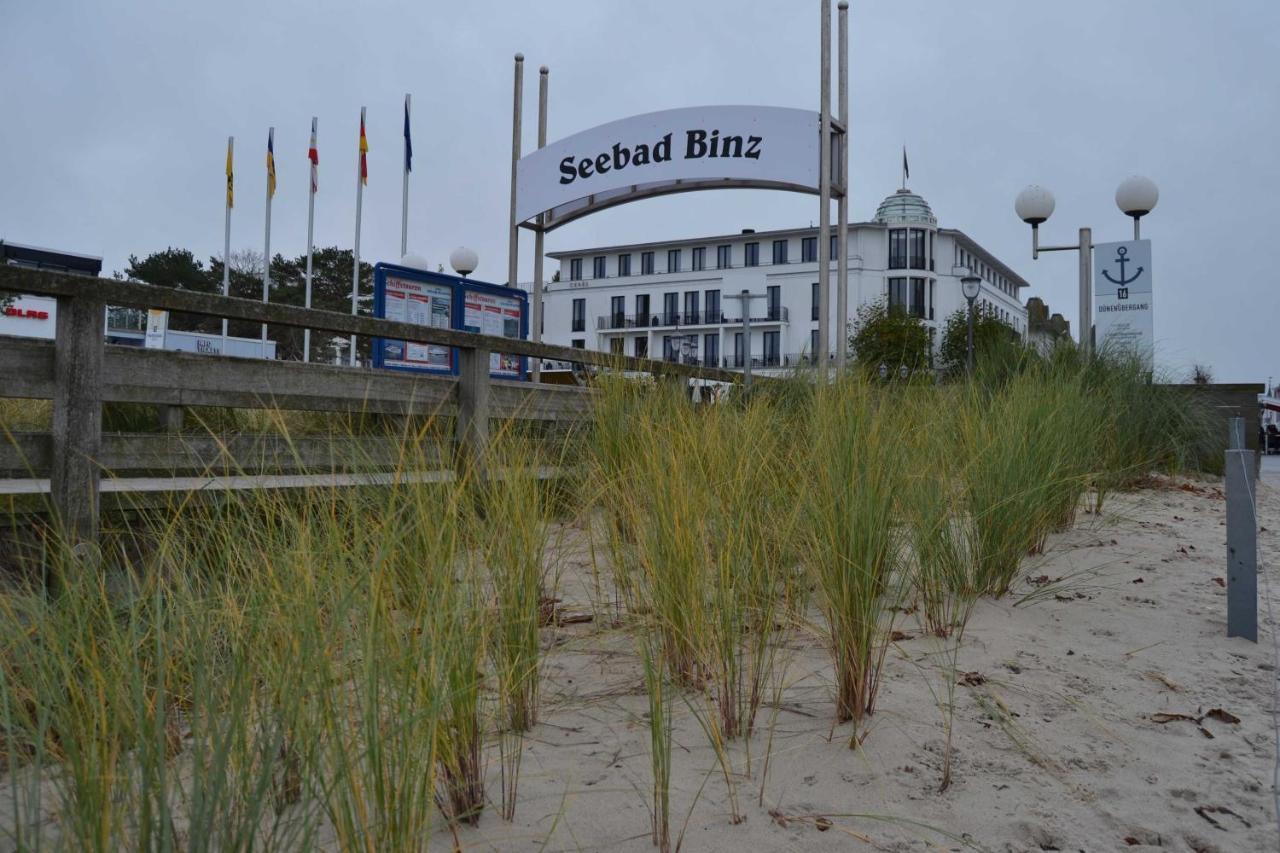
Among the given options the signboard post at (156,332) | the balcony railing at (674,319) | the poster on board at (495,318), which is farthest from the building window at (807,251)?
the poster on board at (495,318)

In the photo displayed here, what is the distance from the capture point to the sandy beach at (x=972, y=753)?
1.86 m

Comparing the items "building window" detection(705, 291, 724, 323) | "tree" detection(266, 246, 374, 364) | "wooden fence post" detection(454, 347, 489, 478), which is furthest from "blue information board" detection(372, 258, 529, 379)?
"building window" detection(705, 291, 724, 323)

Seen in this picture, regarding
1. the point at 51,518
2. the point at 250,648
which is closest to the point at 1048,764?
the point at 250,648

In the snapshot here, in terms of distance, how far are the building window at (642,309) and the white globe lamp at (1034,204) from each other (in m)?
50.5

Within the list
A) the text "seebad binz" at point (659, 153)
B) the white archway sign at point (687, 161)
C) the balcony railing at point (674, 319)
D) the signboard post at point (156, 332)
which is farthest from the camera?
the balcony railing at point (674, 319)

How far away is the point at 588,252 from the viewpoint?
6738 cm

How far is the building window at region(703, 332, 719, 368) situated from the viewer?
62.7 metres

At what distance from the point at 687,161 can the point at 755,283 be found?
5225 cm

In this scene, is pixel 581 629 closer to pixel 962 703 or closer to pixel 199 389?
pixel 962 703

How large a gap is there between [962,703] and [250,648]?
1.89 meters

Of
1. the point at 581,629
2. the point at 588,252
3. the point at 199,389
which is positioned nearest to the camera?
the point at 581,629

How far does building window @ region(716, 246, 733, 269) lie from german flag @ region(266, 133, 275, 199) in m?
37.1

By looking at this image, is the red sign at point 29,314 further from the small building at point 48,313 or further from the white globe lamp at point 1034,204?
the white globe lamp at point 1034,204

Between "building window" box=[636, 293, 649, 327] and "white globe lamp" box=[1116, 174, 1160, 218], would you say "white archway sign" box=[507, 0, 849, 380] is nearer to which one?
"white globe lamp" box=[1116, 174, 1160, 218]
